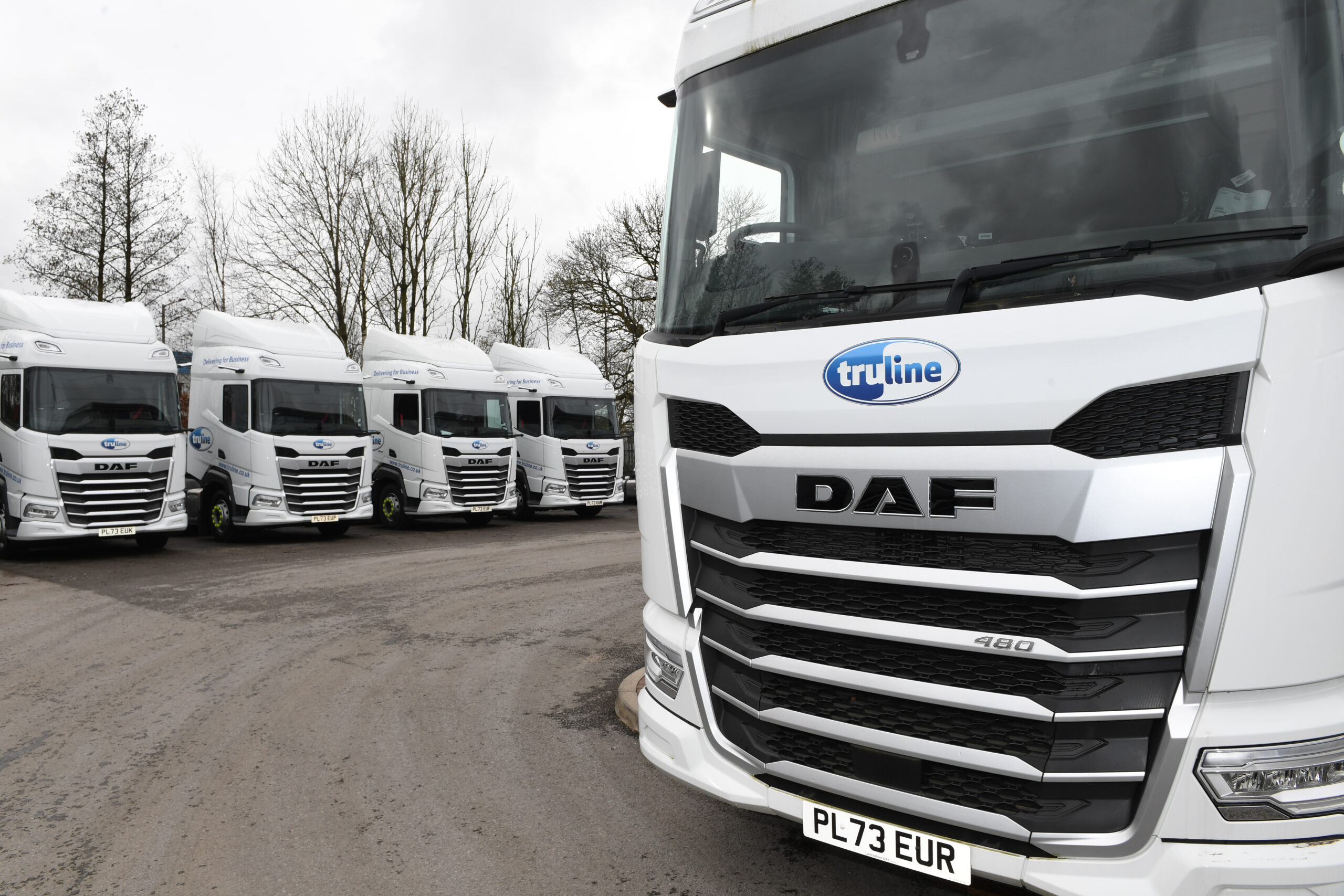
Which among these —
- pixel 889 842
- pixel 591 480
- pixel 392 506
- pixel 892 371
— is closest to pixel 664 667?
pixel 889 842

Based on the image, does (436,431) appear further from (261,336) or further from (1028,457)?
(1028,457)

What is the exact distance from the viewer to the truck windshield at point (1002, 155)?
93.1 inches

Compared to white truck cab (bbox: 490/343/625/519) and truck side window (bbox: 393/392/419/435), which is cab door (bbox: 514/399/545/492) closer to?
white truck cab (bbox: 490/343/625/519)

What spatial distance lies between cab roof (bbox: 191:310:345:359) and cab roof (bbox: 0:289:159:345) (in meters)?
1.57

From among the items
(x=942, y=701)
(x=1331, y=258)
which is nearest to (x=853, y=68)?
(x=1331, y=258)

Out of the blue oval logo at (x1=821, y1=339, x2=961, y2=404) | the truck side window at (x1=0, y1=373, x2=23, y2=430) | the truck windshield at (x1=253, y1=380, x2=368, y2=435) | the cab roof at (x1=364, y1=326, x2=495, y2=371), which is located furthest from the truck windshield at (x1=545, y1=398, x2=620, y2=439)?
the blue oval logo at (x1=821, y1=339, x2=961, y2=404)

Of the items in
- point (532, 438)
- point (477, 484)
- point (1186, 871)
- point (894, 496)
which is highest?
point (532, 438)

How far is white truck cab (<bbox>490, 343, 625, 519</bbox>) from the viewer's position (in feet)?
66.9

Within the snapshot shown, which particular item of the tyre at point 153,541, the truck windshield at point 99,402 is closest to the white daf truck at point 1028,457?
the truck windshield at point 99,402

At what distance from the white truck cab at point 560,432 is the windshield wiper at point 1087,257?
1796cm

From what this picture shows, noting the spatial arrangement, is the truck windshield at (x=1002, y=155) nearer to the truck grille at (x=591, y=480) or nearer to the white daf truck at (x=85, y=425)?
the white daf truck at (x=85, y=425)

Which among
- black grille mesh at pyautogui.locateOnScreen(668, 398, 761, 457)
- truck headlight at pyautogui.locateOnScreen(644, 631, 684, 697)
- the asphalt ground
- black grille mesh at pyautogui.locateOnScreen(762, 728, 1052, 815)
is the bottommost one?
the asphalt ground

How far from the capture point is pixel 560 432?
66.9 feet

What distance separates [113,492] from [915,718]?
43.4 feet
